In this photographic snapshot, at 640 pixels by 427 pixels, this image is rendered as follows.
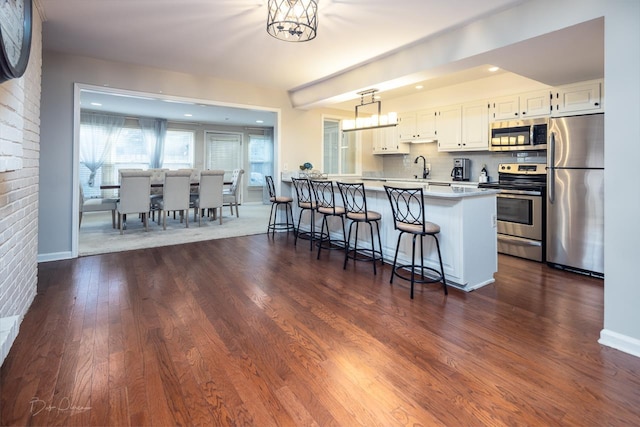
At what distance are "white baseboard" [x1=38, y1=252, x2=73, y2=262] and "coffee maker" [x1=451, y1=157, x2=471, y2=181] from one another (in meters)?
5.65

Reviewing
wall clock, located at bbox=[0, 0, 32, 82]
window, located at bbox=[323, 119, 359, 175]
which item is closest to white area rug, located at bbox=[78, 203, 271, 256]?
window, located at bbox=[323, 119, 359, 175]

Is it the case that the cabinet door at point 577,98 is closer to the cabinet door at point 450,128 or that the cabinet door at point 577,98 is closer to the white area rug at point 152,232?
the cabinet door at point 450,128

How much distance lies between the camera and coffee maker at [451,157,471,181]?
5.45 metres

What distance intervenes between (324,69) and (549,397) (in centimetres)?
427

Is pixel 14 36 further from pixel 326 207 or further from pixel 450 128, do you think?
pixel 450 128

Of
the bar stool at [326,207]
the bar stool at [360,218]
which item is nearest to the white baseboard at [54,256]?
the bar stool at [326,207]

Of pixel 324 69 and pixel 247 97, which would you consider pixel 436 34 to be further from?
pixel 247 97

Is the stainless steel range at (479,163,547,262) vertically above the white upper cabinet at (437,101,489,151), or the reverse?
the white upper cabinet at (437,101,489,151)

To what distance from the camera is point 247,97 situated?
5.46 meters

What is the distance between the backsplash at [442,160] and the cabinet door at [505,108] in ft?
1.82

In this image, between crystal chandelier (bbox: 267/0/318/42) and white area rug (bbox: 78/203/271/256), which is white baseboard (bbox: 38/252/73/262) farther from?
crystal chandelier (bbox: 267/0/318/42)

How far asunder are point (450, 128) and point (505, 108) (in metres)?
0.91

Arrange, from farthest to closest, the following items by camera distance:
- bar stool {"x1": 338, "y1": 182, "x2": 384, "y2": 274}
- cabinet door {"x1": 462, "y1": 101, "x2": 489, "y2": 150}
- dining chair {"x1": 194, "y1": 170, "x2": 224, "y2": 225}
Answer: dining chair {"x1": 194, "y1": 170, "x2": 224, "y2": 225} → cabinet door {"x1": 462, "y1": 101, "x2": 489, "y2": 150} → bar stool {"x1": 338, "y1": 182, "x2": 384, "y2": 274}

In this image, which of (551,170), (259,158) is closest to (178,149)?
(259,158)
